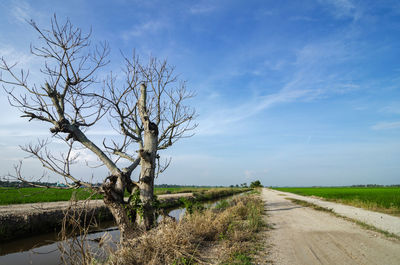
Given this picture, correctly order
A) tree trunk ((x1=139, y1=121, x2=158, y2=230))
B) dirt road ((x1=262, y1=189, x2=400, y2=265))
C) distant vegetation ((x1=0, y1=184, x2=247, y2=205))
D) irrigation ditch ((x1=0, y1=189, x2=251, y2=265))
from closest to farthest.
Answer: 1. dirt road ((x1=262, y1=189, x2=400, y2=265))
2. distant vegetation ((x1=0, y1=184, x2=247, y2=205))
3. tree trunk ((x1=139, y1=121, x2=158, y2=230))
4. irrigation ditch ((x1=0, y1=189, x2=251, y2=265))

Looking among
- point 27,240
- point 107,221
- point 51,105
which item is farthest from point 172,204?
point 51,105

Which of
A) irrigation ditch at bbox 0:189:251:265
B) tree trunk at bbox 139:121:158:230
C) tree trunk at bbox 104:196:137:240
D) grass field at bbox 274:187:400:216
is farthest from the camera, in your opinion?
grass field at bbox 274:187:400:216

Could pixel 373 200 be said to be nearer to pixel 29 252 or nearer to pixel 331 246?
pixel 331 246

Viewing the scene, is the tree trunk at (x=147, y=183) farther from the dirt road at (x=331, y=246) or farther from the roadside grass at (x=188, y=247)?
the dirt road at (x=331, y=246)

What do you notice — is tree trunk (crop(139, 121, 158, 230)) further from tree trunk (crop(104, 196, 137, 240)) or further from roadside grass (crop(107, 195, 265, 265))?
roadside grass (crop(107, 195, 265, 265))

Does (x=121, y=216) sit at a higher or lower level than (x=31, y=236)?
higher

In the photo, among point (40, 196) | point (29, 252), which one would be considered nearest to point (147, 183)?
point (29, 252)

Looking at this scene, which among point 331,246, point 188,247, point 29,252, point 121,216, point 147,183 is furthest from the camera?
point 29,252

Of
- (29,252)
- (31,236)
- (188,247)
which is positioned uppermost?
(188,247)

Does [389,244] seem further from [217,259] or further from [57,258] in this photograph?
[57,258]

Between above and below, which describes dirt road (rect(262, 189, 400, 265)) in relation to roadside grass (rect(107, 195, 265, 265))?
below

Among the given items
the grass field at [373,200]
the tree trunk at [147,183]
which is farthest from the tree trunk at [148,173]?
the grass field at [373,200]

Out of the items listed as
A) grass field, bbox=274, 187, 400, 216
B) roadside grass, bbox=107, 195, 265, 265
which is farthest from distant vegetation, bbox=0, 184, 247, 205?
grass field, bbox=274, 187, 400, 216

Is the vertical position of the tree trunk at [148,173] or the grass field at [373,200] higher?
the tree trunk at [148,173]
